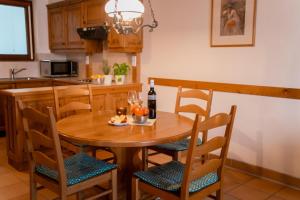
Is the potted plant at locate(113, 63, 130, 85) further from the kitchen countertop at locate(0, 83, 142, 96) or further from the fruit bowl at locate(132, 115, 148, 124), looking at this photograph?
the fruit bowl at locate(132, 115, 148, 124)

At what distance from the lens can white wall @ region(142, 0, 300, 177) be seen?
2629mm

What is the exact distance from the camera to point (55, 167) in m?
1.69

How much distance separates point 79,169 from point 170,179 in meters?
0.62

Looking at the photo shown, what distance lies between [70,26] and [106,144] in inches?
149

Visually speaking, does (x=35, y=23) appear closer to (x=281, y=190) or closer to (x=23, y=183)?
(x=23, y=183)

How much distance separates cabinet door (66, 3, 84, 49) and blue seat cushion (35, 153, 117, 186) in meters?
3.06

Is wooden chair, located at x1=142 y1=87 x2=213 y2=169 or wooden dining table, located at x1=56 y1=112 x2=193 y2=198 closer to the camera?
wooden dining table, located at x1=56 y1=112 x2=193 y2=198

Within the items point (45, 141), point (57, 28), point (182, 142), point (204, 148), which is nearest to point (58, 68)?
point (57, 28)

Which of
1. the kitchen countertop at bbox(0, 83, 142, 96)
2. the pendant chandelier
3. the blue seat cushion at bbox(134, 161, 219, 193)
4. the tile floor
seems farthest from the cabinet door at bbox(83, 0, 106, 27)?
the blue seat cushion at bbox(134, 161, 219, 193)

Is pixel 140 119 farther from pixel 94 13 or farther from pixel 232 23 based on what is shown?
pixel 94 13

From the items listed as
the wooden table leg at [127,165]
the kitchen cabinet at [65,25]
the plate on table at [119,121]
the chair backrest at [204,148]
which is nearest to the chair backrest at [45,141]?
the plate on table at [119,121]

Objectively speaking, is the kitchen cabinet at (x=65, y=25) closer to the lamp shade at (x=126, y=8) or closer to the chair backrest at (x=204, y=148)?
the lamp shade at (x=126, y=8)

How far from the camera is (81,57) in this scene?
521 cm

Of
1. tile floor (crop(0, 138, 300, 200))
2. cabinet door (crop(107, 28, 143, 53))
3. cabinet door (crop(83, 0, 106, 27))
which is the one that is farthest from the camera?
cabinet door (crop(83, 0, 106, 27))
